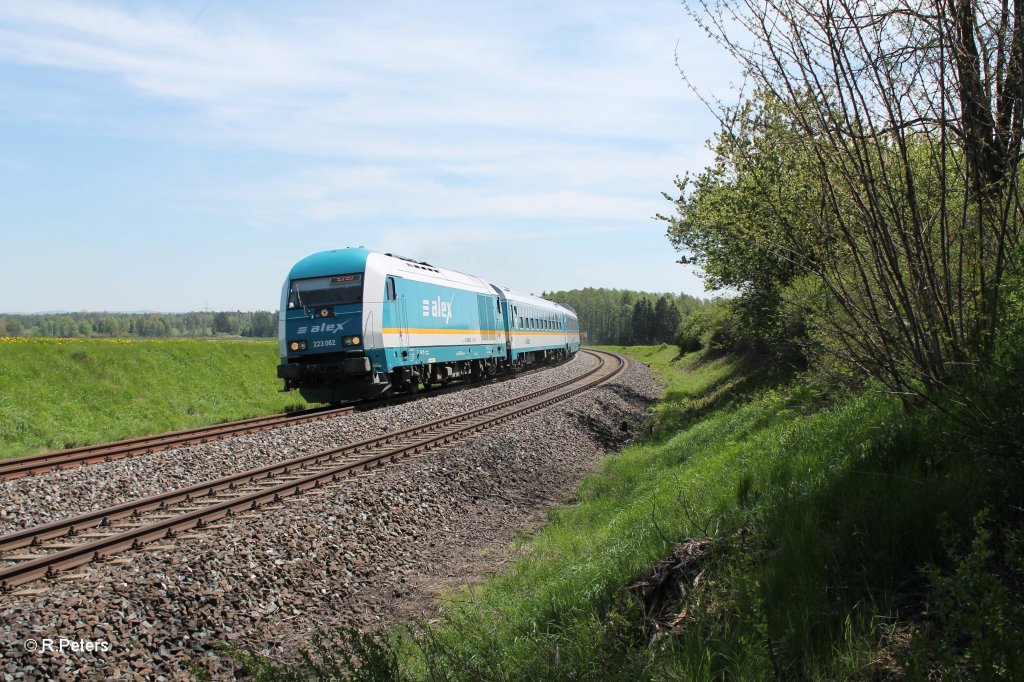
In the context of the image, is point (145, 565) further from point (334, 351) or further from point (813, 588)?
point (334, 351)

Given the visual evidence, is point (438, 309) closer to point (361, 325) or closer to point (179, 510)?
point (361, 325)

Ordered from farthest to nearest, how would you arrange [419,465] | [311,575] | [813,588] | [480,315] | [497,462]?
[480,315], [497,462], [419,465], [311,575], [813,588]

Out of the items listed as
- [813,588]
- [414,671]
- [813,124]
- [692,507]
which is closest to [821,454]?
[692,507]

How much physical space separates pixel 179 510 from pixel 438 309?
14023 mm

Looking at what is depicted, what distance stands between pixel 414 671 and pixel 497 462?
7362 millimetres

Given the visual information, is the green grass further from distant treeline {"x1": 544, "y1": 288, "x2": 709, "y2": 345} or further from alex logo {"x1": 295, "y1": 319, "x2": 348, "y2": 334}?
distant treeline {"x1": 544, "y1": 288, "x2": 709, "y2": 345}

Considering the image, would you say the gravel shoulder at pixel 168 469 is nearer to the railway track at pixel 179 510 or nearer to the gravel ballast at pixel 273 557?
the gravel ballast at pixel 273 557

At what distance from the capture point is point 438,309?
72.0ft

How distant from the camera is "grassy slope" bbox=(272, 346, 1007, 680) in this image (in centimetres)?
342

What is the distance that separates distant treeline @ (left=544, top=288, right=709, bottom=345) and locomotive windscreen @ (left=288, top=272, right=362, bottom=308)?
2677 inches

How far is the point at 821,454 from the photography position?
5715mm

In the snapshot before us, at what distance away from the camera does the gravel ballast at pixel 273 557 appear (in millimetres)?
5250

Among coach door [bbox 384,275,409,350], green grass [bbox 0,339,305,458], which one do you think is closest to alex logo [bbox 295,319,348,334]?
coach door [bbox 384,275,409,350]

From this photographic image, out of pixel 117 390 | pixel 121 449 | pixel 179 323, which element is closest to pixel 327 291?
pixel 121 449
